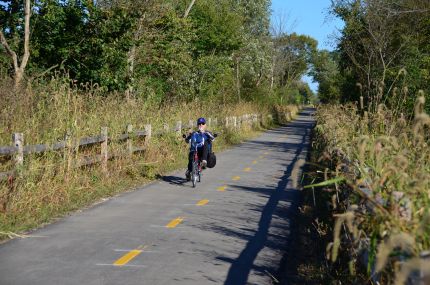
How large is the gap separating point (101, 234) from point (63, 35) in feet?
41.7

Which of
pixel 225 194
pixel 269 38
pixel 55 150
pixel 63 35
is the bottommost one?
pixel 225 194

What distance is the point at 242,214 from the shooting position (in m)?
10.5

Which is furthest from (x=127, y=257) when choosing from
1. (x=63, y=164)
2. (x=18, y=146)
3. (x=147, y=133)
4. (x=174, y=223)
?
(x=147, y=133)

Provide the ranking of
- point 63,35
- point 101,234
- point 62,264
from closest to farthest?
point 62,264, point 101,234, point 63,35

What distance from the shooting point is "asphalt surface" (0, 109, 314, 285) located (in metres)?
6.58

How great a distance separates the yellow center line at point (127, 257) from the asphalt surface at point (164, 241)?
12 mm

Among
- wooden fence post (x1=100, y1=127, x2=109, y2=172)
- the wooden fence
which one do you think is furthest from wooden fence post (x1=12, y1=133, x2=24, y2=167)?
wooden fence post (x1=100, y1=127, x2=109, y2=172)

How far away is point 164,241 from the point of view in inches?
325

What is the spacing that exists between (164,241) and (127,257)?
1002mm

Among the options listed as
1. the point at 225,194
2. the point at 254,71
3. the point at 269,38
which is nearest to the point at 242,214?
the point at 225,194

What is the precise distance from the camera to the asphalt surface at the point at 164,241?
6.58 m

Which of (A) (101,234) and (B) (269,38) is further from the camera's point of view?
(B) (269,38)

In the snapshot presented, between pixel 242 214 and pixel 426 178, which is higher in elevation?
pixel 426 178

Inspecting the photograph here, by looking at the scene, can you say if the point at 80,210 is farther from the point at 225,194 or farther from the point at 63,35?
the point at 63,35
